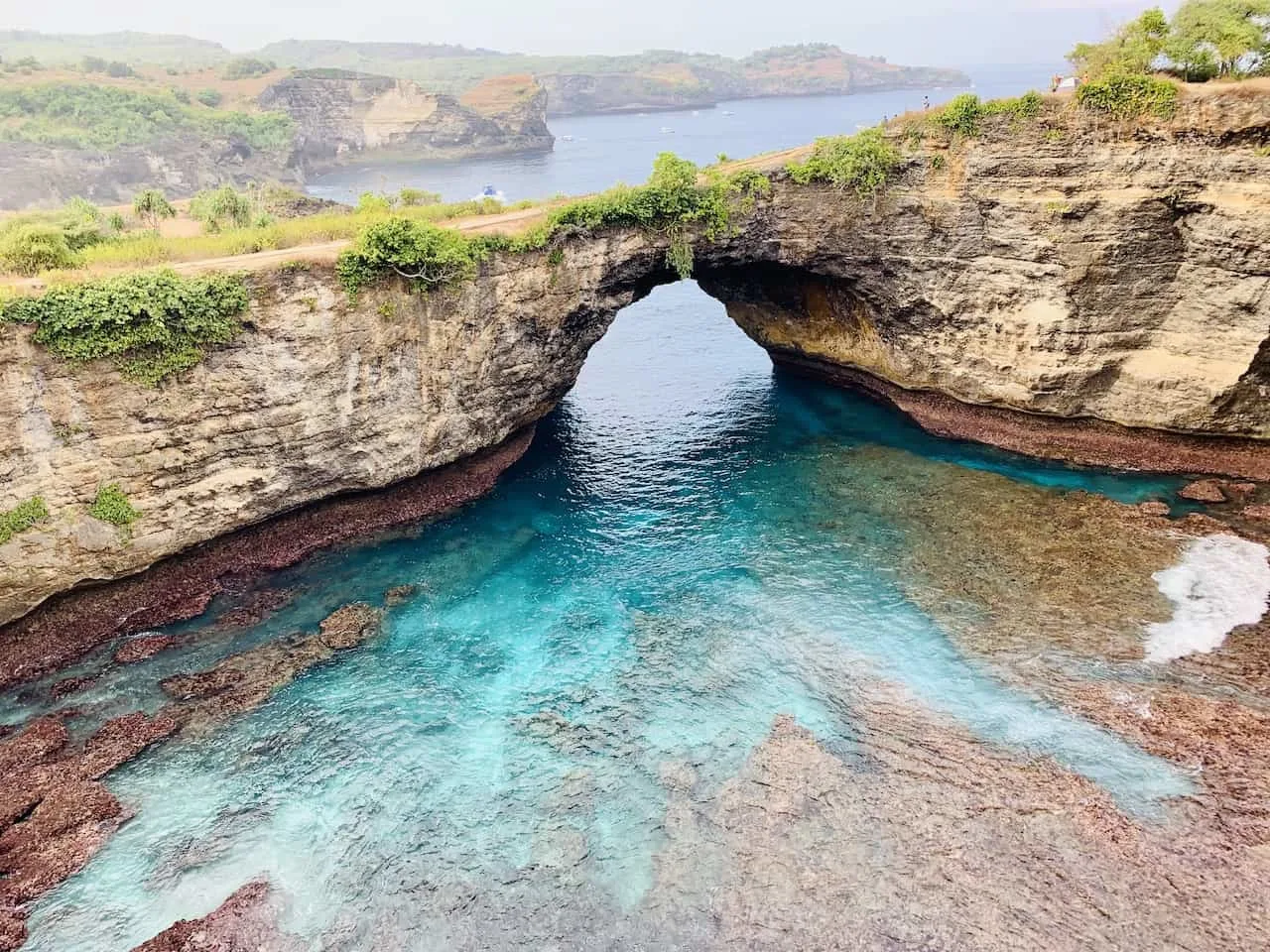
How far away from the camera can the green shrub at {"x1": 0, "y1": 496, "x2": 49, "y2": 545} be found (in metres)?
21.4

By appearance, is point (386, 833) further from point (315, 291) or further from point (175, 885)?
point (315, 291)

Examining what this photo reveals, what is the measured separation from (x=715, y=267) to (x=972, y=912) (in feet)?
85.3

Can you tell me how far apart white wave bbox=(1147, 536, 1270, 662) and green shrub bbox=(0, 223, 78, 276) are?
111ft

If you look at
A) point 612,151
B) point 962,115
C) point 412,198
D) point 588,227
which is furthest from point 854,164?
point 612,151

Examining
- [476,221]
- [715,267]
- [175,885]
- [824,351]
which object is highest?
[476,221]

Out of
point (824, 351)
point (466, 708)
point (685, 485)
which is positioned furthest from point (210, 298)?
point (824, 351)

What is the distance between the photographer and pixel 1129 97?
26.4 m

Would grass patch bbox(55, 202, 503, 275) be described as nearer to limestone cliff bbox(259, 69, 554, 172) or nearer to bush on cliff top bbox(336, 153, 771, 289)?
bush on cliff top bbox(336, 153, 771, 289)

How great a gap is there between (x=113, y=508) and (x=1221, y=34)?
3838 cm

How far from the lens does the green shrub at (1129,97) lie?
2591 cm

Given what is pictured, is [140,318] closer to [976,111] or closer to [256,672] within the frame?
[256,672]

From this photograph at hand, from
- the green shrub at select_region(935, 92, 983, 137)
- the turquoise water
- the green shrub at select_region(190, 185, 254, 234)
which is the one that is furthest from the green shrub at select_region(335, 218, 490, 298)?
the green shrub at select_region(935, 92, 983, 137)

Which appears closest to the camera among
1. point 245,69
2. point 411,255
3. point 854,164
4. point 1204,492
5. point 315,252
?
point 411,255

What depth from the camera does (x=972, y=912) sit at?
1539 cm
